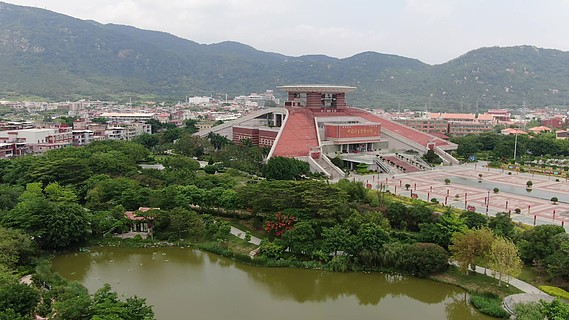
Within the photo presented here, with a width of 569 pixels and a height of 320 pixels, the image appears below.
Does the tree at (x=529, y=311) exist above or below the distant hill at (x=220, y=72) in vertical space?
below

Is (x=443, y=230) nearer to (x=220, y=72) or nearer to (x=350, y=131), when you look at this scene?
(x=350, y=131)

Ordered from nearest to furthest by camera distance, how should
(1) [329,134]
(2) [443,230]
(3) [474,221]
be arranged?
1. (2) [443,230]
2. (3) [474,221]
3. (1) [329,134]

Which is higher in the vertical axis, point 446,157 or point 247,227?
point 446,157

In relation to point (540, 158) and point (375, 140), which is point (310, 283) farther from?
point (540, 158)

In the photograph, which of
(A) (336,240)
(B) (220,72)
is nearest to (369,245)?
(A) (336,240)

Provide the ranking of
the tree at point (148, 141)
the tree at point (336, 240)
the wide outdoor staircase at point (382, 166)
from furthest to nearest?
the tree at point (148, 141) < the wide outdoor staircase at point (382, 166) < the tree at point (336, 240)

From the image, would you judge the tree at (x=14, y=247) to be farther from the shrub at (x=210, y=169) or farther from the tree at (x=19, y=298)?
the shrub at (x=210, y=169)

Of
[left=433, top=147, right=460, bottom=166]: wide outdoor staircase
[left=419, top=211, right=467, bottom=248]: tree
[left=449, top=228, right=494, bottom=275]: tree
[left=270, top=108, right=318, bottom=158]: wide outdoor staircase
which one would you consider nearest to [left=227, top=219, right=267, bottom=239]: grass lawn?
[left=419, top=211, right=467, bottom=248]: tree

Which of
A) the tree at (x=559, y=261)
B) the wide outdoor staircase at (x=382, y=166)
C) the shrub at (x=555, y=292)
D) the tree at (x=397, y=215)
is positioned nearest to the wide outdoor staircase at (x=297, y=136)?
the wide outdoor staircase at (x=382, y=166)
